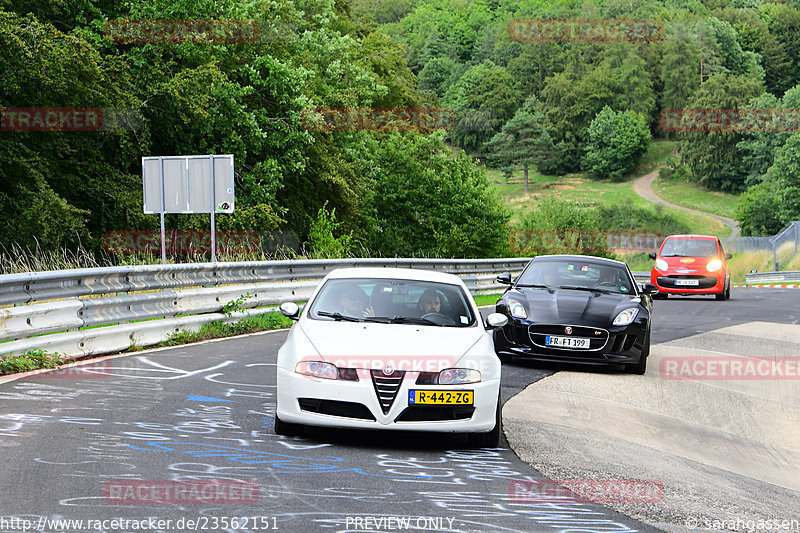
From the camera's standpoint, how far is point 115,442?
6.55 m

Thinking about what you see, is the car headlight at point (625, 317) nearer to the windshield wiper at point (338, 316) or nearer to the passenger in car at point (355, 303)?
the passenger in car at point (355, 303)

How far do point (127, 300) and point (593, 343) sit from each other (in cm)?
565

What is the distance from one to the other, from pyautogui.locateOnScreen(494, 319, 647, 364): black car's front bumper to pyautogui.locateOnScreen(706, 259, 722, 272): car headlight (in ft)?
50.3

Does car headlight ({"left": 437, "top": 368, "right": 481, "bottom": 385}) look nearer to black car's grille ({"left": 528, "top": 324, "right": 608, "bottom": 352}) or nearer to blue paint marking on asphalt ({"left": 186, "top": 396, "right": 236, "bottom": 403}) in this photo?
blue paint marking on asphalt ({"left": 186, "top": 396, "right": 236, "bottom": 403})

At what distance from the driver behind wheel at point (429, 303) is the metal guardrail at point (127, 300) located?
4.32 m

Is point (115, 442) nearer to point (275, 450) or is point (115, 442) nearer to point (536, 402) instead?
point (275, 450)

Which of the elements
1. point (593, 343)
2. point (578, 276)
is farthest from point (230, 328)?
point (593, 343)

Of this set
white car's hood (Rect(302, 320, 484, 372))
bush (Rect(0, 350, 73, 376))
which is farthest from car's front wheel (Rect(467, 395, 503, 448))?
bush (Rect(0, 350, 73, 376))

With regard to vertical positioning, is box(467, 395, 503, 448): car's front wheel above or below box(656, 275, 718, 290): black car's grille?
above

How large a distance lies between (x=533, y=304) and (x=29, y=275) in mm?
5773

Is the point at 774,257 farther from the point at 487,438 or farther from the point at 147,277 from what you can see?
the point at 487,438

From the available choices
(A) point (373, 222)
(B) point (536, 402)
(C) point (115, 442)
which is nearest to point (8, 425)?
(C) point (115, 442)

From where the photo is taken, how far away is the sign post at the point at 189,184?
62.9ft

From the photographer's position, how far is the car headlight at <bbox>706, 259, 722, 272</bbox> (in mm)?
25875
